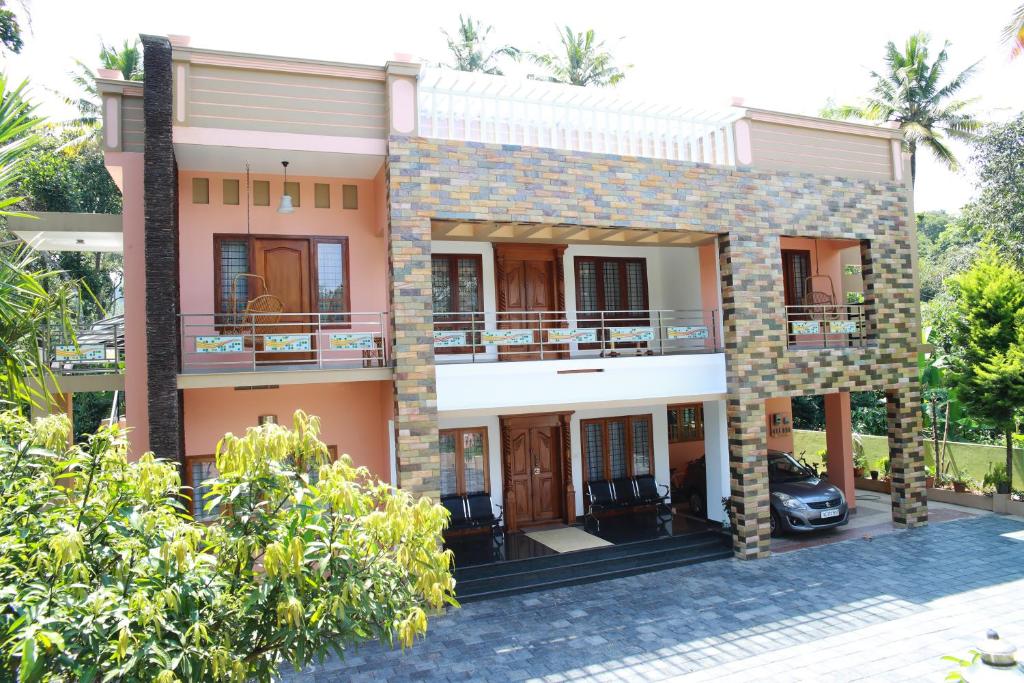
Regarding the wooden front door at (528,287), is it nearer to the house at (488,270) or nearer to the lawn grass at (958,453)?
the house at (488,270)

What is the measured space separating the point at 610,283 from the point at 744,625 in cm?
791

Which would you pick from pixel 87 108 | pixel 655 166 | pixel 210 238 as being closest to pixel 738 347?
pixel 655 166

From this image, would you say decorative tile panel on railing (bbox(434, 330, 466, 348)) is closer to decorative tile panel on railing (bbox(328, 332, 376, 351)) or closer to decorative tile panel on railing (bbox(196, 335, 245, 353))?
decorative tile panel on railing (bbox(328, 332, 376, 351))

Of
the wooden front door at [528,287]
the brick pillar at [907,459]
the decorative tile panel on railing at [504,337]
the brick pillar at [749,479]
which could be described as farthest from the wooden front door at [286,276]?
the brick pillar at [907,459]

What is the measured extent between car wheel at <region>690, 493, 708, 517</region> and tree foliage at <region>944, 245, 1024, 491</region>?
6391 mm

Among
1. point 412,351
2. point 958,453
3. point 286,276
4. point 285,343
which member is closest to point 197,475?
point 285,343

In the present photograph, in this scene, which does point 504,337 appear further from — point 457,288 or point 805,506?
point 805,506

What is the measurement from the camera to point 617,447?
1504cm

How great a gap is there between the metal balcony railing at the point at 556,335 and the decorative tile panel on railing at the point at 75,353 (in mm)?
5177

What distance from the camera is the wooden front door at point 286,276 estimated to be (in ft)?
38.4

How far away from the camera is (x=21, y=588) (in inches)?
136

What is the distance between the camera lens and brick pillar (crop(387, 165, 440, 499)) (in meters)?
10.2

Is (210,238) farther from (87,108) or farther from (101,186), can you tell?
(87,108)

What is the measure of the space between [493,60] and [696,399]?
68.4ft
